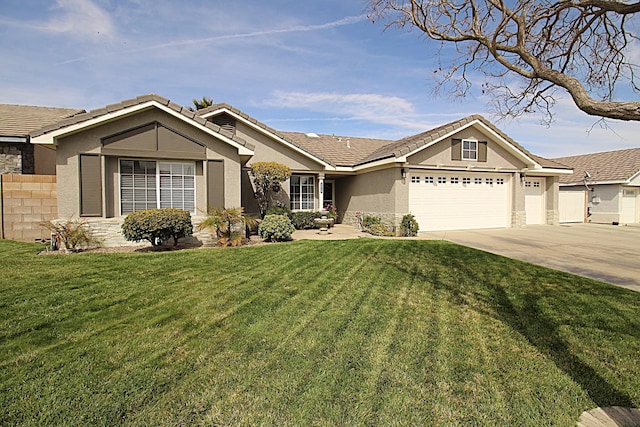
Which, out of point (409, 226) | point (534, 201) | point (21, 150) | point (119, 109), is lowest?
point (409, 226)

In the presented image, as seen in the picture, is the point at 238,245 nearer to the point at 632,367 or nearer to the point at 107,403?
the point at 107,403

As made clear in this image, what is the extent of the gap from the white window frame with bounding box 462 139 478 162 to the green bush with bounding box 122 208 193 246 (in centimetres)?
1301

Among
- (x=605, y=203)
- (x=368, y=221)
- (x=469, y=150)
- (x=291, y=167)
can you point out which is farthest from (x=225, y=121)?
(x=605, y=203)

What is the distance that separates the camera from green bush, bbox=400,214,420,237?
1438cm

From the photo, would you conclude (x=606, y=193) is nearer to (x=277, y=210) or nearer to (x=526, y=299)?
(x=277, y=210)

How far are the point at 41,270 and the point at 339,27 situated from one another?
41.1ft

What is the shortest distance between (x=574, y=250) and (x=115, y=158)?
15229 mm

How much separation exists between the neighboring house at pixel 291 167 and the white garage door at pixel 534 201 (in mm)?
58

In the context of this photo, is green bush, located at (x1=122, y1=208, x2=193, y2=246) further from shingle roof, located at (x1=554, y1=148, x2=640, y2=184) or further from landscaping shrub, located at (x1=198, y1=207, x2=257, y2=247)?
shingle roof, located at (x1=554, y1=148, x2=640, y2=184)

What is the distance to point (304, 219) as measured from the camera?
16.6 meters

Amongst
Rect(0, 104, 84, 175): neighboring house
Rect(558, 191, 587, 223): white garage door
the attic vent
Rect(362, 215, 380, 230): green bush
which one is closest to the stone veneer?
Rect(0, 104, 84, 175): neighboring house

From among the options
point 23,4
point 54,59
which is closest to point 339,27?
point 23,4

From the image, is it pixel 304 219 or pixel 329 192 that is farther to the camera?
pixel 329 192

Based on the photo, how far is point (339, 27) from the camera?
13.3 metres
